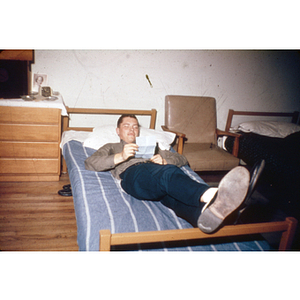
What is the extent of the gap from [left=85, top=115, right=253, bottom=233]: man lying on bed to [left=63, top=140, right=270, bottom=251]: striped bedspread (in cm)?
6

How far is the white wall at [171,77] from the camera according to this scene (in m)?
2.62

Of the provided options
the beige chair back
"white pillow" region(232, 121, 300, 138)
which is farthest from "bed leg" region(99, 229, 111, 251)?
"white pillow" region(232, 121, 300, 138)

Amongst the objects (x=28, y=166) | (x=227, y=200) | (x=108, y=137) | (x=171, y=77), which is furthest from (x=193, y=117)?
(x=227, y=200)

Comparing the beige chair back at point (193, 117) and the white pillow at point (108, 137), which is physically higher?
the beige chair back at point (193, 117)

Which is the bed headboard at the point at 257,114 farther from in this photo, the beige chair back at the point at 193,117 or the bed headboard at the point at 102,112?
the bed headboard at the point at 102,112

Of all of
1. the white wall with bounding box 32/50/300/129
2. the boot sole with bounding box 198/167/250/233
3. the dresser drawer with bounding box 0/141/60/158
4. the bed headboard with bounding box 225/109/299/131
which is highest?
the white wall with bounding box 32/50/300/129

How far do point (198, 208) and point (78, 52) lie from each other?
230cm

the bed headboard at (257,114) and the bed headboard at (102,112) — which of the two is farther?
the bed headboard at (257,114)

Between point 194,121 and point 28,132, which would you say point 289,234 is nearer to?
point 194,121

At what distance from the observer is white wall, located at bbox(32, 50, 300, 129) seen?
2621 millimetres

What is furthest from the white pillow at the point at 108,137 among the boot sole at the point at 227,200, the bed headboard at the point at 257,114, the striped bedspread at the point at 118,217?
the boot sole at the point at 227,200

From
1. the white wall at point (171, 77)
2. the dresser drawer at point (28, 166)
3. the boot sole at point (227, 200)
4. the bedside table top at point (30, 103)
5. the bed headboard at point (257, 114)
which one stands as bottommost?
the dresser drawer at point (28, 166)

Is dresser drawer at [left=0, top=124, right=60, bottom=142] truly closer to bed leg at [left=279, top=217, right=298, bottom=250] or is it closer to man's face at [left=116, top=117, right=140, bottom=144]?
man's face at [left=116, top=117, right=140, bottom=144]
